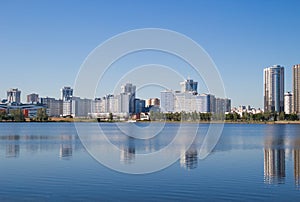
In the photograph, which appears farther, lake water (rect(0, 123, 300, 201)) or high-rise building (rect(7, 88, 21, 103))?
high-rise building (rect(7, 88, 21, 103))

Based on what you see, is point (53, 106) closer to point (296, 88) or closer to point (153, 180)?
point (296, 88)

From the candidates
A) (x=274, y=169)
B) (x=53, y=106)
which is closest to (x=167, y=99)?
(x=274, y=169)

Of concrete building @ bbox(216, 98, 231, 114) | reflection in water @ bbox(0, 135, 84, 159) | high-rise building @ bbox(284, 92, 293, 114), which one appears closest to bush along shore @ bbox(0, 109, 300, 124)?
concrete building @ bbox(216, 98, 231, 114)

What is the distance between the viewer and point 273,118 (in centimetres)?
10331

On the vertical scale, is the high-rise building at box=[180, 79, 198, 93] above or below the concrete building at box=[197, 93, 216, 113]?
above

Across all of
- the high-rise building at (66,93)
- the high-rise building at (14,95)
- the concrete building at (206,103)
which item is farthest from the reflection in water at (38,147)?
the high-rise building at (14,95)

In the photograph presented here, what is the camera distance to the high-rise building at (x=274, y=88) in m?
139

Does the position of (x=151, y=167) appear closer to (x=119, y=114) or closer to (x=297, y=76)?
(x=119, y=114)

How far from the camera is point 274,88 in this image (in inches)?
5571

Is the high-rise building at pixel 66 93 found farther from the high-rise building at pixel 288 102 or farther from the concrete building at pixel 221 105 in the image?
the high-rise building at pixel 288 102

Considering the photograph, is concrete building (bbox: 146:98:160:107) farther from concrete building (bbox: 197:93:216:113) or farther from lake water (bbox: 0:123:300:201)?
lake water (bbox: 0:123:300:201)

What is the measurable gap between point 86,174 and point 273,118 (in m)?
94.1

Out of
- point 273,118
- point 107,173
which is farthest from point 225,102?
point 107,173

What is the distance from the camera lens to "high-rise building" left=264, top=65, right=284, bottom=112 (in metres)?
139
